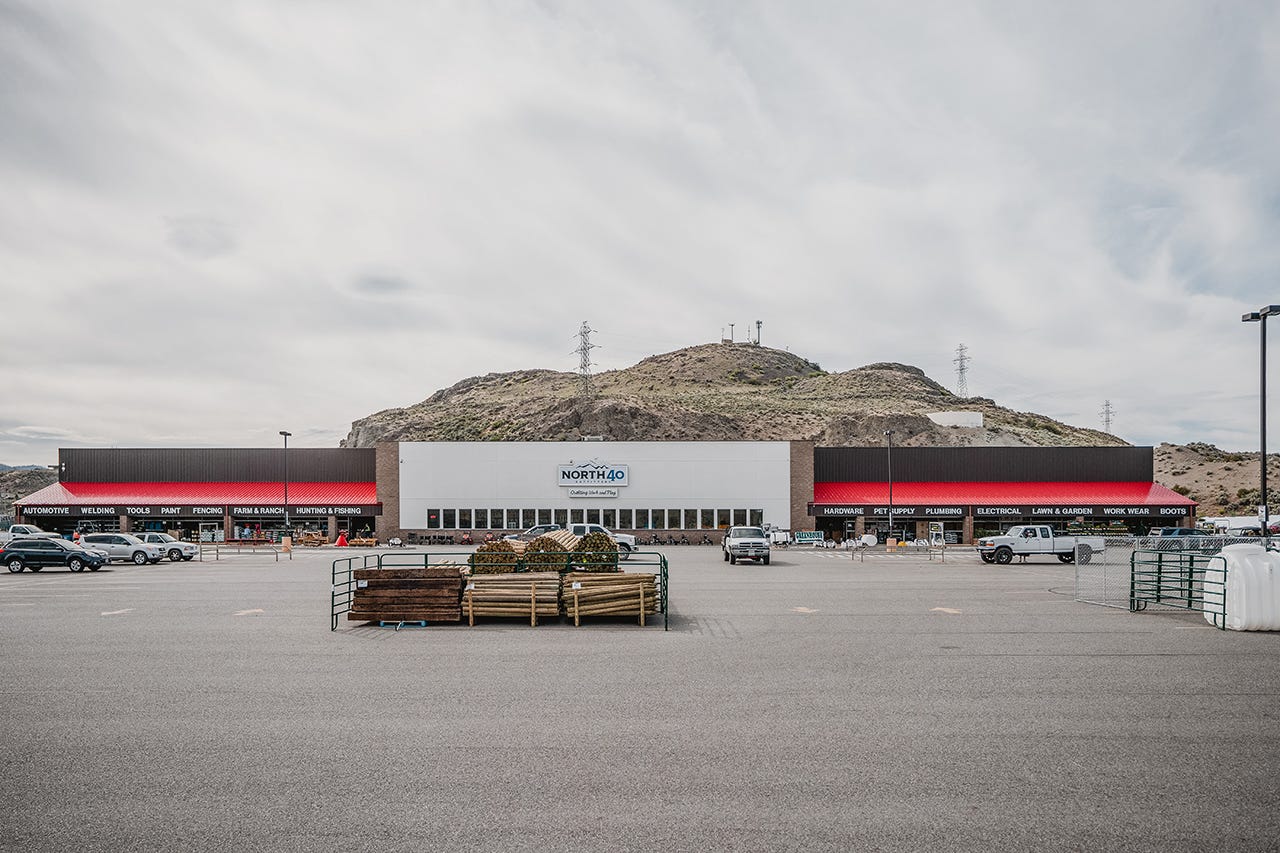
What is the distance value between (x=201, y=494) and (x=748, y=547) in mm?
41440

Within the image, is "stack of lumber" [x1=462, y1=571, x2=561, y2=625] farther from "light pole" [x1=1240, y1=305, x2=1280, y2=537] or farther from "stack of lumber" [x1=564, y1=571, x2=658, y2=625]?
"light pole" [x1=1240, y1=305, x2=1280, y2=537]

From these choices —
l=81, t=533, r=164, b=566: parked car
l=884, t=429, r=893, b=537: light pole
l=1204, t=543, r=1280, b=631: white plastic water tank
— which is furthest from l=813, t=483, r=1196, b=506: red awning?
l=81, t=533, r=164, b=566: parked car

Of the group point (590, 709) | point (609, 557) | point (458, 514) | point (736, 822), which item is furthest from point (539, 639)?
point (458, 514)

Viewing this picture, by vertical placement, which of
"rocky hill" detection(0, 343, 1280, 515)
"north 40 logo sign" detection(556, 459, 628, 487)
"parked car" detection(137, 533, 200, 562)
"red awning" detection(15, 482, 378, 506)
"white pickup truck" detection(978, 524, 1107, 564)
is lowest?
"parked car" detection(137, 533, 200, 562)

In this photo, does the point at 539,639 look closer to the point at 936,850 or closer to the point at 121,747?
the point at 121,747

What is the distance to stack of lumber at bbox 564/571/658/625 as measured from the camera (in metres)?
18.2

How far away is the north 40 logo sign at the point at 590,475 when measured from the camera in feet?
189

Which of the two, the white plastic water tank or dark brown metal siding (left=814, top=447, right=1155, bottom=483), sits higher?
dark brown metal siding (left=814, top=447, right=1155, bottom=483)

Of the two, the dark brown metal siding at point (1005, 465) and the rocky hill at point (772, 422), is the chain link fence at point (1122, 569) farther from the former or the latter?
the rocky hill at point (772, 422)

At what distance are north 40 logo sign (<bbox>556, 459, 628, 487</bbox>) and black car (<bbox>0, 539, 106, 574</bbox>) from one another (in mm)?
28040

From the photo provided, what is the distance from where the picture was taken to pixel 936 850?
6.45m

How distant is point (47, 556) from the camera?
115ft

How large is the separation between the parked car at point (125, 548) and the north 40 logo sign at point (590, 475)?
24.7m

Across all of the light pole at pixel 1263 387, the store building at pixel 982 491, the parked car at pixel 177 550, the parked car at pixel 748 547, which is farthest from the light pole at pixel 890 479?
the parked car at pixel 177 550
